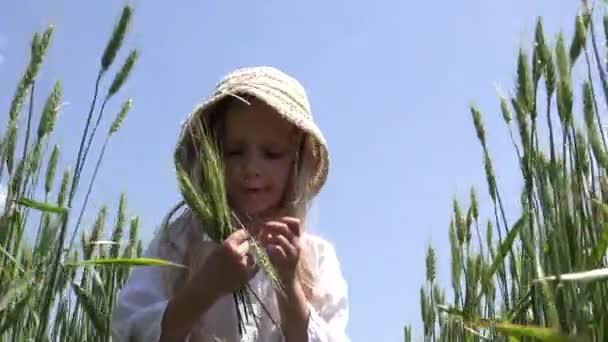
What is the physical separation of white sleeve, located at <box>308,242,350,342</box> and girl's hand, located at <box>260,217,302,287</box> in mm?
162

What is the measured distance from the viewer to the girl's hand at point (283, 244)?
1049 millimetres

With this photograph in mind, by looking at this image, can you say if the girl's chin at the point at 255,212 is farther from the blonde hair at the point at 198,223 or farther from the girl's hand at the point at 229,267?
the girl's hand at the point at 229,267

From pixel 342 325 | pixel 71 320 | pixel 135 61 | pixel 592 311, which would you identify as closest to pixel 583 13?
pixel 592 311

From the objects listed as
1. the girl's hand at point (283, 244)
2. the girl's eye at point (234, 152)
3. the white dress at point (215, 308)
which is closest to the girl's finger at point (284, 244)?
the girl's hand at point (283, 244)

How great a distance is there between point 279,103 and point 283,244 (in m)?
0.34

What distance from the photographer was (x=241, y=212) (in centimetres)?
128

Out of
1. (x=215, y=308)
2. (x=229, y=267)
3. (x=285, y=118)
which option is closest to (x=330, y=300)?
(x=215, y=308)

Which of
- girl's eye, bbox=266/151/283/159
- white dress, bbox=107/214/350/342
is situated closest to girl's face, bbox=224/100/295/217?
girl's eye, bbox=266/151/283/159

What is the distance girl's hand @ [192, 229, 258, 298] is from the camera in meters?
0.96

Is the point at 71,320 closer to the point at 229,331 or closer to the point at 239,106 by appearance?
the point at 229,331

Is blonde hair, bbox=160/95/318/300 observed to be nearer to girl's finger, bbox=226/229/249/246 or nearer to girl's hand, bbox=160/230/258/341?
girl's hand, bbox=160/230/258/341

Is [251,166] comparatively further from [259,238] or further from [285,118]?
[259,238]

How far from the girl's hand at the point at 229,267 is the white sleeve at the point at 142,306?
0.54ft

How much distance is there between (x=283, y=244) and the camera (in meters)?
1.05
